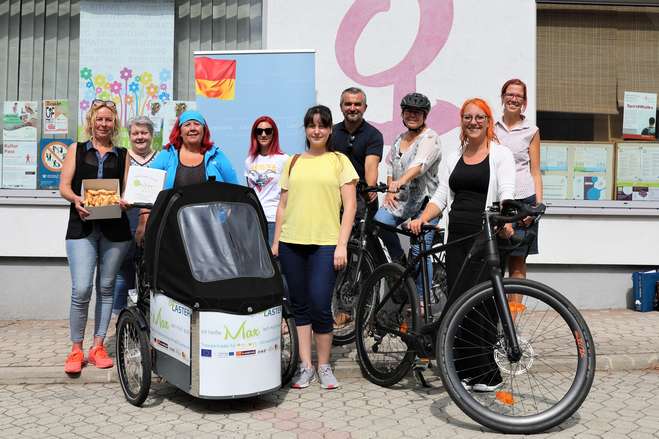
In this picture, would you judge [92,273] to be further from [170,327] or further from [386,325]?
[386,325]

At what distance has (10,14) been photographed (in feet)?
26.9

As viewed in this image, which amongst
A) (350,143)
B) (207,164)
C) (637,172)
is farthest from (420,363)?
(637,172)

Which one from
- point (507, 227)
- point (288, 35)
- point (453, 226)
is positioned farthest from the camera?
point (288, 35)

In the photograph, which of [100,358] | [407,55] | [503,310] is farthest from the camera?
[407,55]

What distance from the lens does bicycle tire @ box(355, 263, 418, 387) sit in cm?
515

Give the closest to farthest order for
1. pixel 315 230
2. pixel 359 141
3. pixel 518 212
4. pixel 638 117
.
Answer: pixel 518 212 < pixel 315 230 < pixel 359 141 < pixel 638 117

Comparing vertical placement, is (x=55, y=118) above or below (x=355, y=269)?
above

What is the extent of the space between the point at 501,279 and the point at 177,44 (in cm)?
514

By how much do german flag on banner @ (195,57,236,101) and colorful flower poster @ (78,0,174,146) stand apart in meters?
0.63

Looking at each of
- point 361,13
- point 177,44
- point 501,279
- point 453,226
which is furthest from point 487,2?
point 501,279

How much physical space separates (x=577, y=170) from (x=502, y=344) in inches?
184

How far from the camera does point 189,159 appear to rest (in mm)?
5633

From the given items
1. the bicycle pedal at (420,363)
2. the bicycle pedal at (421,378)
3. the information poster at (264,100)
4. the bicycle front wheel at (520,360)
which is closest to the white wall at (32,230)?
the information poster at (264,100)

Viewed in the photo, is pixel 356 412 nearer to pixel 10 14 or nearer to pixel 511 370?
pixel 511 370
